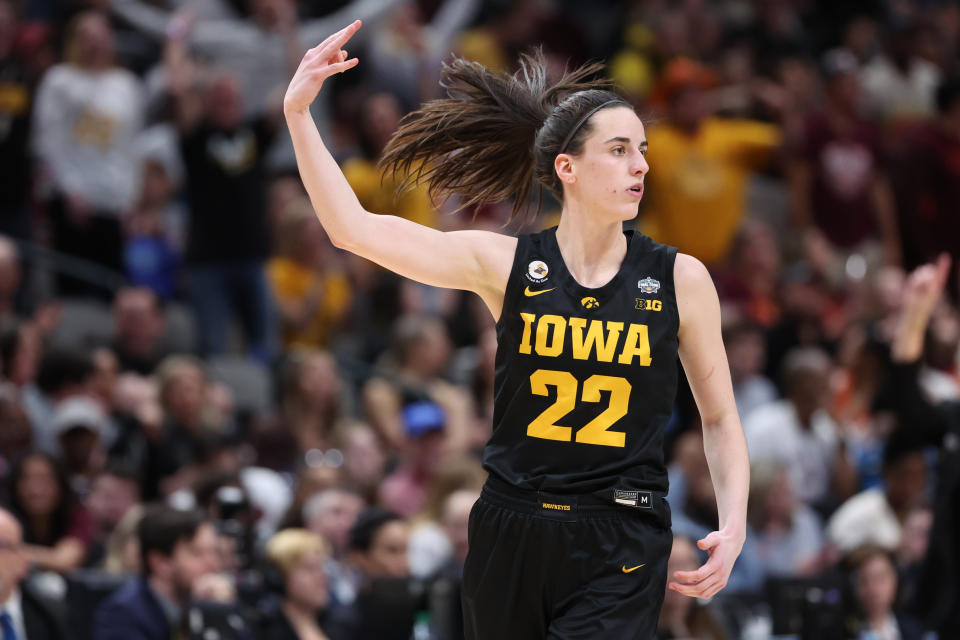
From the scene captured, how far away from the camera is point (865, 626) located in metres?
7.40

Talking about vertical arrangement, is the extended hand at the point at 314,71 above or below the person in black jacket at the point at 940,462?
above

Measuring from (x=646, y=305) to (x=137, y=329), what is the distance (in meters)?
6.14

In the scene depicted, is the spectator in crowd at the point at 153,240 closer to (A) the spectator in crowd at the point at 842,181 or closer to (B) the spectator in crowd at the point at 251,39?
(B) the spectator in crowd at the point at 251,39

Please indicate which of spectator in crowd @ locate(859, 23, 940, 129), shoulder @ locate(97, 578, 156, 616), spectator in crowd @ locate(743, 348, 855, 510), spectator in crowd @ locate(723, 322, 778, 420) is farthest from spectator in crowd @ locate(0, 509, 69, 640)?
spectator in crowd @ locate(859, 23, 940, 129)

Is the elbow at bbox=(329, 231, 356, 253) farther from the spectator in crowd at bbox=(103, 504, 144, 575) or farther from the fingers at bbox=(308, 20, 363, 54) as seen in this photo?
the spectator in crowd at bbox=(103, 504, 144, 575)

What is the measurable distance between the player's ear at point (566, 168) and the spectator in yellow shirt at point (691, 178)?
7.69 m

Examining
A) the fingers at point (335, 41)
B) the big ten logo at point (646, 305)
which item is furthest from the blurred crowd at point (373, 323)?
the fingers at point (335, 41)

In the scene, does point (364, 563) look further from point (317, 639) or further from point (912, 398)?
point (912, 398)

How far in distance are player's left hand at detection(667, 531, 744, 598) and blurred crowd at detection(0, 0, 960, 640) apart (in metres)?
2.33

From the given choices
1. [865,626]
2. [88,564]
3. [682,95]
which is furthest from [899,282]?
[88,564]

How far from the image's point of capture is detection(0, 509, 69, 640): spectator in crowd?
6145mm

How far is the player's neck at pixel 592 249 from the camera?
416 centimetres

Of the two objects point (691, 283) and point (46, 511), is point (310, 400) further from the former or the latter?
point (691, 283)

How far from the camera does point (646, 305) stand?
4.09 m
